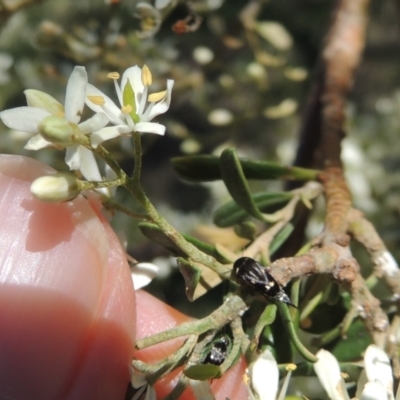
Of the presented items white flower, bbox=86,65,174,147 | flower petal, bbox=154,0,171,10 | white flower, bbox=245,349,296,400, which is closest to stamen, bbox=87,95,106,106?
white flower, bbox=86,65,174,147

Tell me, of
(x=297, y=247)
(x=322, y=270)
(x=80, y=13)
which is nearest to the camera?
(x=322, y=270)

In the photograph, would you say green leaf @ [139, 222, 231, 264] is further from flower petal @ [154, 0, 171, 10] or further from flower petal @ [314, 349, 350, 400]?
flower petal @ [154, 0, 171, 10]

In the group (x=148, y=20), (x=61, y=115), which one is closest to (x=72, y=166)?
(x=61, y=115)

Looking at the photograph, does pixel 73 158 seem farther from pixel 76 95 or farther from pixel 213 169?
pixel 213 169

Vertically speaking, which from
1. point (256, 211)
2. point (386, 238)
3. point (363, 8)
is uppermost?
point (363, 8)

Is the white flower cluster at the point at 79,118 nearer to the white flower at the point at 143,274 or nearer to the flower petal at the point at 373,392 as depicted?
the white flower at the point at 143,274

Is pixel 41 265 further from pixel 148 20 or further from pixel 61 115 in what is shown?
pixel 148 20
